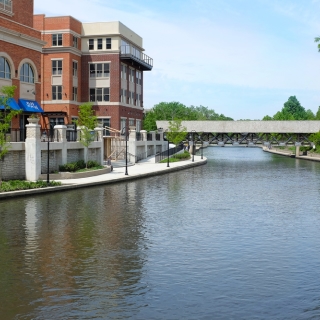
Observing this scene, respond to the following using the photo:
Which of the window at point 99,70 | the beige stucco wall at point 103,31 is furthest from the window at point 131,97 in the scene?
the beige stucco wall at point 103,31

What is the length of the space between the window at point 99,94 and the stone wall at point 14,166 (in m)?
38.8

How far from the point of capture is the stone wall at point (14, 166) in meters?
34.0

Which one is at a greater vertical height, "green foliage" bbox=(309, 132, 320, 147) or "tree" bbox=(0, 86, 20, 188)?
"tree" bbox=(0, 86, 20, 188)

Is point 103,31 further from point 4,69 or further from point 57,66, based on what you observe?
point 4,69

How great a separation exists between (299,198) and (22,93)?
90.3ft

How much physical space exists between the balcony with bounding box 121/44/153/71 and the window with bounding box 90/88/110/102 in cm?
513

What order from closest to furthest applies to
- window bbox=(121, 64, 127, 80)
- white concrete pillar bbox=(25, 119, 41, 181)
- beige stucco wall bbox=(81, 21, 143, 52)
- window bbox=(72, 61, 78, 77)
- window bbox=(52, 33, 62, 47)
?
white concrete pillar bbox=(25, 119, 41, 181)
window bbox=(52, 33, 62, 47)
window bbox=(72, 61, 78, 77)
beige stucco wall bbox=(81, 21, 143, 52)
window bbox=(121, 64, 127, 80)

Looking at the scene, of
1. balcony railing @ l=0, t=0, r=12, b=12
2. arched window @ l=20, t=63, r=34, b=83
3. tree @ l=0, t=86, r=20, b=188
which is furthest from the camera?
arched window @ l=20, t=63, r=34, b=83

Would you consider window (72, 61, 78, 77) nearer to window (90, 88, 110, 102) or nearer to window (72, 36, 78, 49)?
window (72, 36, 78, 49)

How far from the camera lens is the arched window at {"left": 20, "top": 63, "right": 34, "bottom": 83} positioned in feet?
154

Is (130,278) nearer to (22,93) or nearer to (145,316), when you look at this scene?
(145,316)

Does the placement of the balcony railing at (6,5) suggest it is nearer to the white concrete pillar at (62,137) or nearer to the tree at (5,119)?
the white concrete pillar at (62,137)

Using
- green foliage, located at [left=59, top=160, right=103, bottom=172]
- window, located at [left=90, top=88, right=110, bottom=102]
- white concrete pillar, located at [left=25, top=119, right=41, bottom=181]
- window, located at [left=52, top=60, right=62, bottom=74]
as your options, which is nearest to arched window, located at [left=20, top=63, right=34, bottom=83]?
green foliage, located at [left=59, top=160, right=103, bottom=172]

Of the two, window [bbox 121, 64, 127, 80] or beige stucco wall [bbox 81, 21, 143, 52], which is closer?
beige stucco wall [bbox 81, 21, 143, 52]
